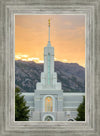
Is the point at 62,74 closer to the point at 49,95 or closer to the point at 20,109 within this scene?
the point at 49,95

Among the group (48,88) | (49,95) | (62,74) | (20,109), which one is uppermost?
(62,74)

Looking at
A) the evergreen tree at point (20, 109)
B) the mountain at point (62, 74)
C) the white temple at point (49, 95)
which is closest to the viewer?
the mountain at point (62, 74)

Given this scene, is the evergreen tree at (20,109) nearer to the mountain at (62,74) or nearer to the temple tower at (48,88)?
the temple tower at (48,88)

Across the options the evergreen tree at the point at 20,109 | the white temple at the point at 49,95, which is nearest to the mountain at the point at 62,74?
the white temple at the point at 49,95

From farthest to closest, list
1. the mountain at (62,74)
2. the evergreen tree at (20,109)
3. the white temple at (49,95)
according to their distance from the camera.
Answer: the white temple at (49,95), the evergreen tree at (20,109), the mountain at (62,74)

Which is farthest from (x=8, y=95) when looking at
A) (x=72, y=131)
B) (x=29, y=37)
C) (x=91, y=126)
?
(x=29, y=37)

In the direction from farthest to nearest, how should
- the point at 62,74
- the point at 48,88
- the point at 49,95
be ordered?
1. the point at 48,88
2. the point at 49,95
3. the point at 62,74

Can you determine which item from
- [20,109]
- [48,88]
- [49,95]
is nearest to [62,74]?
[49,95]

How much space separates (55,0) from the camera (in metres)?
0.99

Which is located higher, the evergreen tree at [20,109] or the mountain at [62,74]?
the mountain at [62,74]

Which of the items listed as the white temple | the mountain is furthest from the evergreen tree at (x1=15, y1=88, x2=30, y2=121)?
the mountain

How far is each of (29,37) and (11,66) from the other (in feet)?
7.60

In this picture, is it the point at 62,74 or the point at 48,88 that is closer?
the point at 62,74

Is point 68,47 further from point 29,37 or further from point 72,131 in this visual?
point 72,131
